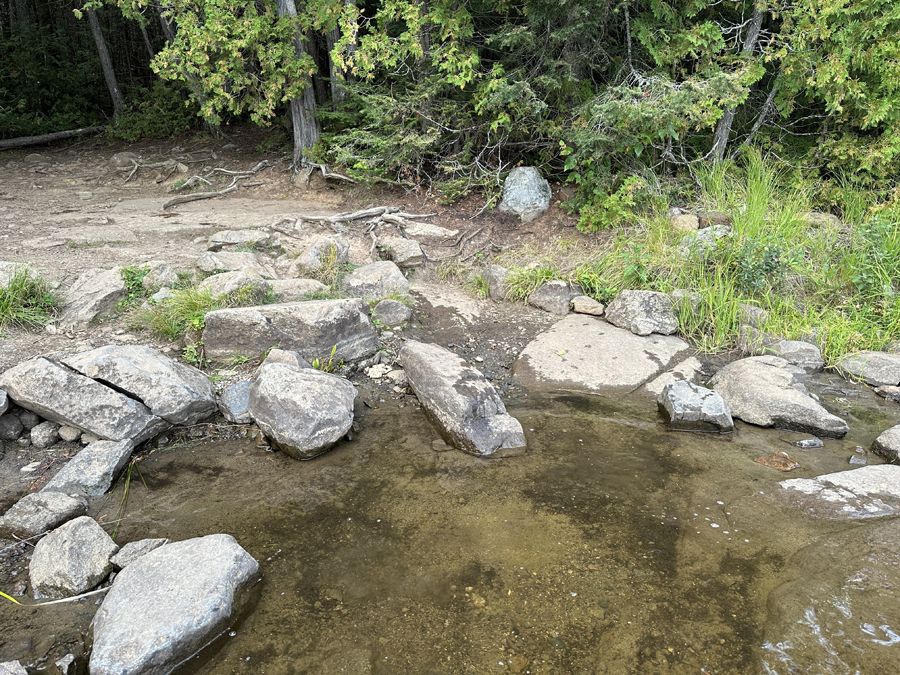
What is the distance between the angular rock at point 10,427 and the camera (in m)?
3.82

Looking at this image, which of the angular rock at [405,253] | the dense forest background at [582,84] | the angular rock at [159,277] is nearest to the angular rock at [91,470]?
the angular rock at [159,277]

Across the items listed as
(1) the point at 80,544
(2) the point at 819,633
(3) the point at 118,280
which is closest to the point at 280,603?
(1) the point at 80,544

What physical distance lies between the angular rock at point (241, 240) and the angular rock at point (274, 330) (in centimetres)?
184

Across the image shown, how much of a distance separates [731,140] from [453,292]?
421 cm

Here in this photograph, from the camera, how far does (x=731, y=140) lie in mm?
7332

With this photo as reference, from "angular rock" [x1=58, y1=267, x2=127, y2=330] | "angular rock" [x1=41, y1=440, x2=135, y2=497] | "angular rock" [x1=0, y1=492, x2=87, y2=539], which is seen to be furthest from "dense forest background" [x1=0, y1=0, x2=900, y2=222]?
"angular rock" [x1=0, y1=492, x2=87, y2=539]

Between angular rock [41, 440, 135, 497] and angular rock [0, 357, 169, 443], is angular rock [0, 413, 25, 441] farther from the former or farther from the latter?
angular rock [41, 440, 135, 497]

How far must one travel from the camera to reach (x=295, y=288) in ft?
17.6

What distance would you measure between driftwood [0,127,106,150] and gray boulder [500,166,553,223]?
10188 millimetres

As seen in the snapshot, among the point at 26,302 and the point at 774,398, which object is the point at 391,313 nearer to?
the point at 26,302

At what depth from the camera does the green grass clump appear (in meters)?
4.67

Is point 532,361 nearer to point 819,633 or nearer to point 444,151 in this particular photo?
point 819,633

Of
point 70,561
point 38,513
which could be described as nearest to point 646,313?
point 70,561

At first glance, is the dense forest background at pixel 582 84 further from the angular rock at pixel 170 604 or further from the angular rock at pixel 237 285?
the angular rock at pixel 170 604
